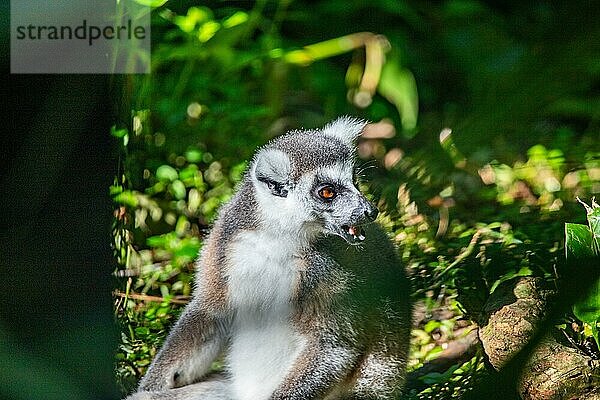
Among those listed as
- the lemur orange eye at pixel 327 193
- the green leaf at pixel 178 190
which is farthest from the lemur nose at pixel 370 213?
the green leaf at pixel 178 190

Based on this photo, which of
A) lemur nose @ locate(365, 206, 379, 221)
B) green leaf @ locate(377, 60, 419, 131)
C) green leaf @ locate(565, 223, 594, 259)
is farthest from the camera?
green leaf @ locate(377, 60, 419, 131)

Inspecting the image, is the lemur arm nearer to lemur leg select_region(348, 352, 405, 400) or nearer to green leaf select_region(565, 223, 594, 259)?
lemur leg select_region(348, 352, 405, 400)

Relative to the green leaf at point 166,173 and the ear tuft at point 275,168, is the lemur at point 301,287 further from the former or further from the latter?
the green leaf at point 166,173

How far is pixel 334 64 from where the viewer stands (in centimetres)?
563

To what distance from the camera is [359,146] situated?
16.6ft

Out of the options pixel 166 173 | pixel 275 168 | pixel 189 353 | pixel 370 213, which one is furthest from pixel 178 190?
pixel 370 213

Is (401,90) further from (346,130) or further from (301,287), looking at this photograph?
(301,287)

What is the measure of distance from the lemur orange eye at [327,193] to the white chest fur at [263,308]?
7.0 inches

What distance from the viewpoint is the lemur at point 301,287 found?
244 centimetres

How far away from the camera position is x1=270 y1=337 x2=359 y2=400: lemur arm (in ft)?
7.91

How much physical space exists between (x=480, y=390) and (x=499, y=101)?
0.43ft

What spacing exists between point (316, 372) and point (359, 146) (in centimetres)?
278

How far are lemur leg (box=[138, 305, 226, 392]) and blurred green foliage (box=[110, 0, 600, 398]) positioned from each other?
4.5 inches

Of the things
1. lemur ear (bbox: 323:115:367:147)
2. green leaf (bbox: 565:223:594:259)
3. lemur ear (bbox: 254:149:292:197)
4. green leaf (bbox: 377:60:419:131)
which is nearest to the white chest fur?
lemur ear (bbox: 254:149:292:197)
